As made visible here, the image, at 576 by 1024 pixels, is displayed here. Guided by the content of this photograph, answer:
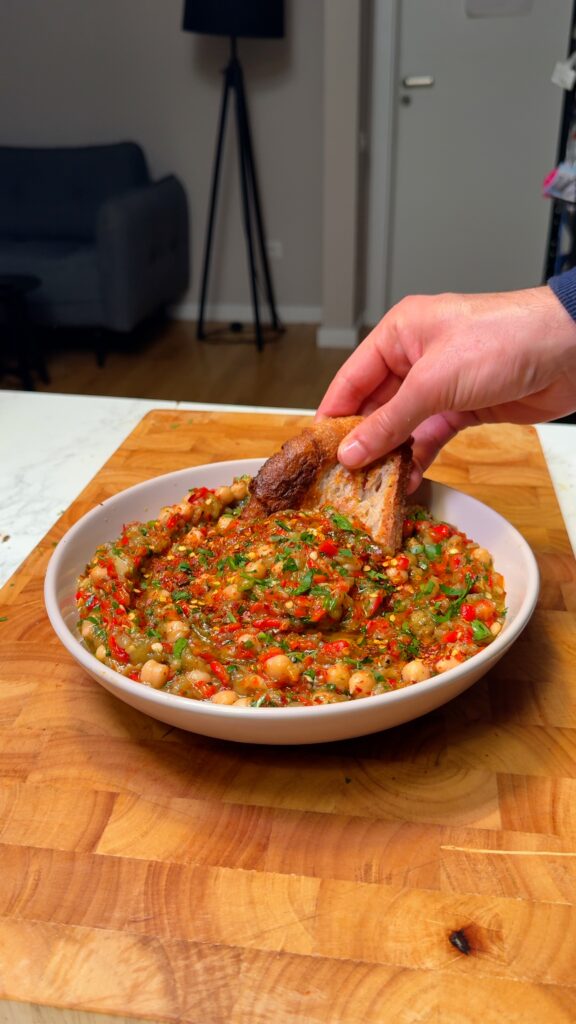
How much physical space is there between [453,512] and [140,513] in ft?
1.58

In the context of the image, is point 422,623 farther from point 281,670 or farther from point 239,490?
point 239,490

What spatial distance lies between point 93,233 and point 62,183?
377 millimetres

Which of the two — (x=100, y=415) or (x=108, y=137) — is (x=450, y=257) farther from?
(x=100, y=415)

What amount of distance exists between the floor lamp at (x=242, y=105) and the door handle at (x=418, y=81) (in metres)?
0.82

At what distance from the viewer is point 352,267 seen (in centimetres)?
536

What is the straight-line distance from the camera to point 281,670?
939 millimetres

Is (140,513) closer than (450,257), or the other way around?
(140,513)

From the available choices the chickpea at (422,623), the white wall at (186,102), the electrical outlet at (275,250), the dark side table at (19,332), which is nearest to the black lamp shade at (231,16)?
the white wall at (186,102)

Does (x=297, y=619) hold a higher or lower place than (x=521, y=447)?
higher

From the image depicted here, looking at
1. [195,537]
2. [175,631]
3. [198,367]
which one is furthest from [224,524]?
[198,367]

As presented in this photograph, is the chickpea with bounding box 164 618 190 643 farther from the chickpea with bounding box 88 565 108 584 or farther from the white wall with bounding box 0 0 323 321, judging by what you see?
the white wall with bounding box 0 0 323 321

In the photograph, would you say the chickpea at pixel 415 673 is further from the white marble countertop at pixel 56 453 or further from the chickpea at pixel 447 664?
the white marble countertop at pixel 56 453

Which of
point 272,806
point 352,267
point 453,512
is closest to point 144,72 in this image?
point 352,267

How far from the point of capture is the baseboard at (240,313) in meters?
6.09
